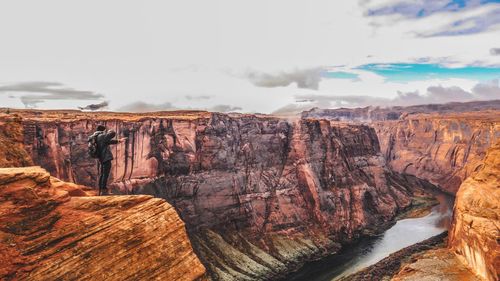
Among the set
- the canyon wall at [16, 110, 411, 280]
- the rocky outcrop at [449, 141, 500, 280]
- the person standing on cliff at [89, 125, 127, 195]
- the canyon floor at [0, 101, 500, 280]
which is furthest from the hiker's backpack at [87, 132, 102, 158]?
the rocky outcrop at [449, 141, 500, 280]

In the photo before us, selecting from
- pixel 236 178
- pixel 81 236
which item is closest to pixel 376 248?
pixel 236 178

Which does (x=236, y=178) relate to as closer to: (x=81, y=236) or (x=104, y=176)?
(x=104, y=176)

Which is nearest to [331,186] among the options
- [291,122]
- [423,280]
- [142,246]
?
[291,122]

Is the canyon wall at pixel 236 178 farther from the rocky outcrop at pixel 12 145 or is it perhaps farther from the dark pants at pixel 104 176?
the dark pants at pixel 104 176

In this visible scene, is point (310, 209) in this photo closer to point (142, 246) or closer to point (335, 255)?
point (335, 255)

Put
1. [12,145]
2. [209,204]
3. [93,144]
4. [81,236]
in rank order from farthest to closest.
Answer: [209,204], [12,145], [93,144], [81,236]

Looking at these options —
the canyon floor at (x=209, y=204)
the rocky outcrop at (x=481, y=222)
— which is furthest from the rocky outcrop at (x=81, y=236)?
the rocky outcrop at (x=481, y=222)
